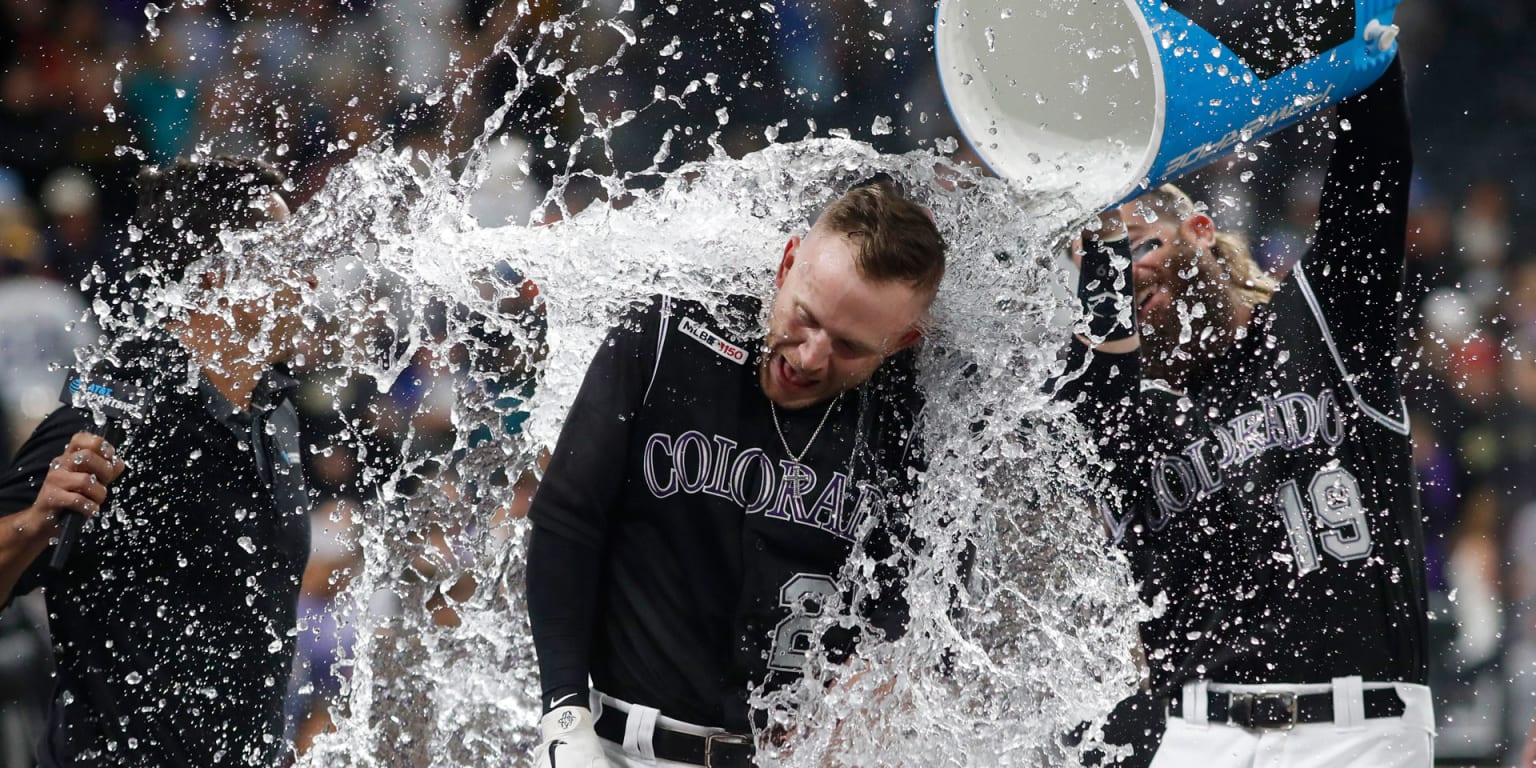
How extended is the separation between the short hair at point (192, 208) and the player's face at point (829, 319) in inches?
63.8

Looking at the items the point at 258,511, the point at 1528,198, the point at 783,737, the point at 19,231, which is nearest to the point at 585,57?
the point at 19,231

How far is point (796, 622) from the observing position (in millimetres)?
2264

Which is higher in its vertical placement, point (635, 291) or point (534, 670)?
point (635, 291)

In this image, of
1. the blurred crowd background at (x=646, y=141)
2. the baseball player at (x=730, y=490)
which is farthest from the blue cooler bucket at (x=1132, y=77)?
the blurred crowd background at (x=646, y=141)

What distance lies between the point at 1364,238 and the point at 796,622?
157cm

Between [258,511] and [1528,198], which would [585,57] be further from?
[1528,198]

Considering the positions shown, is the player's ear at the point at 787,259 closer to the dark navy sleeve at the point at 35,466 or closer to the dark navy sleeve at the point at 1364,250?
the dark navy sleeve at the point at 1364,250

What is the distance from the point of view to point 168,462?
279 centimetres

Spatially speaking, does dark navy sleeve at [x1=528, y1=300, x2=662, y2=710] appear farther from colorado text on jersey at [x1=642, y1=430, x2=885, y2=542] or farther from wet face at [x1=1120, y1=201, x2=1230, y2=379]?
wet face at [x1=1120, y1=201, x2=1230, y2=379]

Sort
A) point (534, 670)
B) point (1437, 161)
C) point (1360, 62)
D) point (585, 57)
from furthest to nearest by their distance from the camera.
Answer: point (1437, 161), point (585, 57), point (534, 670), point (1360, 62)

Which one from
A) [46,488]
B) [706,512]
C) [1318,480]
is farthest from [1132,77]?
[46,488]

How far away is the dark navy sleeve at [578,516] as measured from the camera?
2.12m

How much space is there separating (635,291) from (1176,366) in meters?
1.41

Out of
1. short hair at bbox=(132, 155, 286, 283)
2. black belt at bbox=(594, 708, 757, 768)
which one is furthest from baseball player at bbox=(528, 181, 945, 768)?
short hair at bbox=(132, 155, 286, 283)
